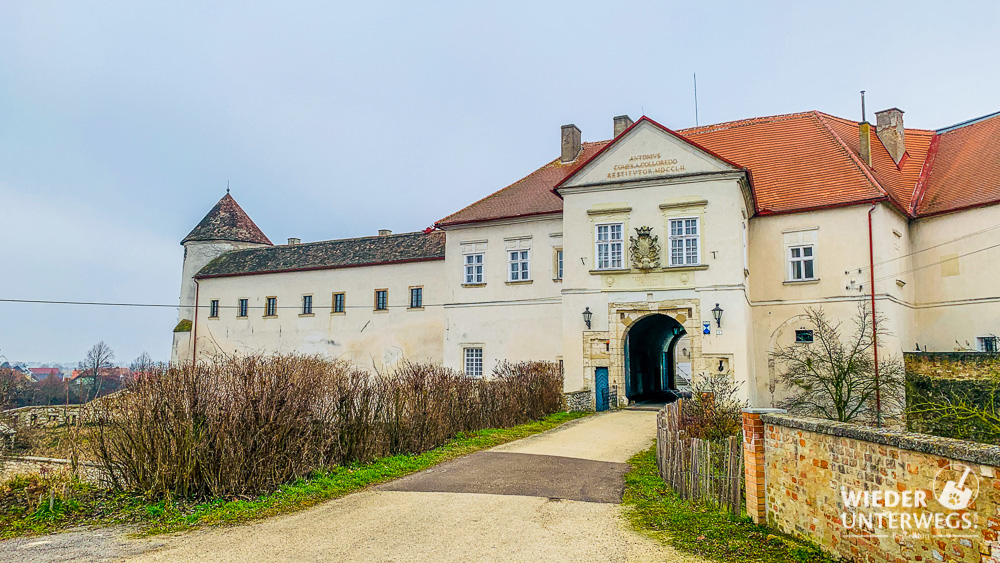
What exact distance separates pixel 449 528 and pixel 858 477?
4.50 m

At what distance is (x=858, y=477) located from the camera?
20.6ft

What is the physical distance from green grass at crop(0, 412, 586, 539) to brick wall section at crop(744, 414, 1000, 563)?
5915mm

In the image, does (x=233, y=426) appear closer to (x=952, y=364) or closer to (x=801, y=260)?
(x=801, y=260)

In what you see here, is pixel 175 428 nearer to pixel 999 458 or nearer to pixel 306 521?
pixel 306 521

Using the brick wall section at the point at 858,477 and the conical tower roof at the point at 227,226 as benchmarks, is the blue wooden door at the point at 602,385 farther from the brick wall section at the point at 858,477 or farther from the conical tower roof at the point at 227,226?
A: the conical tower roof at the point at 227,226

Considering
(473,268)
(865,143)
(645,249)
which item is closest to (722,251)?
(645,249)

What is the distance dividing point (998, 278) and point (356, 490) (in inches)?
899

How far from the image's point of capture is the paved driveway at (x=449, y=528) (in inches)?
290

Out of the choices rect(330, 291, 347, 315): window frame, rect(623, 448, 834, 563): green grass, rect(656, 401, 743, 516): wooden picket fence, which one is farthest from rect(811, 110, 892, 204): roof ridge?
rect(330, 291, 347, 315): window frame

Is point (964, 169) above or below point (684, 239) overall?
above

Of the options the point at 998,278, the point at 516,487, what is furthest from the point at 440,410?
the point at 998,278

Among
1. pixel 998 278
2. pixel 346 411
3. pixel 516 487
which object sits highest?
pixel 998 278

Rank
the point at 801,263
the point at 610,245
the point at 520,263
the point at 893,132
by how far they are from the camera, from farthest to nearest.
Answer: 1. the point at 520,263
2. the point at 893,132
3. the point at 801,263
4. the point at 610,245

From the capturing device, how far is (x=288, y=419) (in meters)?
10.4
